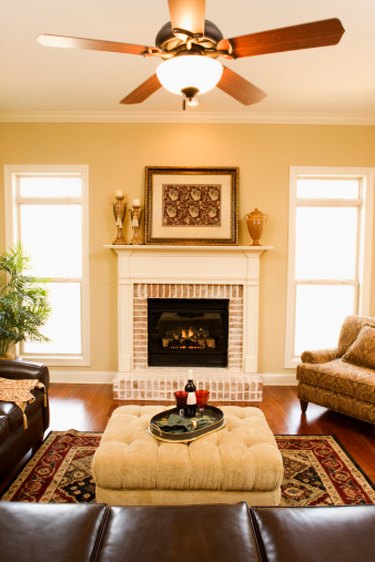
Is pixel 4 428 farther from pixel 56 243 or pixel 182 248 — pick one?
pixel 56 243

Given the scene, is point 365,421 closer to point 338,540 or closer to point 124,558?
point 338,540

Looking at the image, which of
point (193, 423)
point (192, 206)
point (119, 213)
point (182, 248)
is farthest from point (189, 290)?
→ point (193, 423)

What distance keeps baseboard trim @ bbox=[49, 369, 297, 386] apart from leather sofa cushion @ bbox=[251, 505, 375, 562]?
10.0ft

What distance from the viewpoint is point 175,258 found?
414 centimetres

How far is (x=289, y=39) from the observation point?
1642 mm

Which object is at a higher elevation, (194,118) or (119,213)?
(194,118)

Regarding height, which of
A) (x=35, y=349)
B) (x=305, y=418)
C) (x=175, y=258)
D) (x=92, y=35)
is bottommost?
(x=305, y=418)

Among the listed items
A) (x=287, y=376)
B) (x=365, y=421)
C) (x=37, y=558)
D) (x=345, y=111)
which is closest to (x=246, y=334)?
(x=287, y=376)

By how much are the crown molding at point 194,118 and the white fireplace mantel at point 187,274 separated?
143 centimetres

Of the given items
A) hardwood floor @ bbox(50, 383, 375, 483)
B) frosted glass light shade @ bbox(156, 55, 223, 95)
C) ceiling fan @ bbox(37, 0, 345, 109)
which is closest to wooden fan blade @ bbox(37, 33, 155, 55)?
ceiling fan @ bbox(37, 0, 345, 109)

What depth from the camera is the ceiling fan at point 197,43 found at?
1.54m

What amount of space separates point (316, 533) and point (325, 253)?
3587mm

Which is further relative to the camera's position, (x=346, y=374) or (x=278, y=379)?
(x=278, y=379)

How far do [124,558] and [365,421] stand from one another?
268cm
